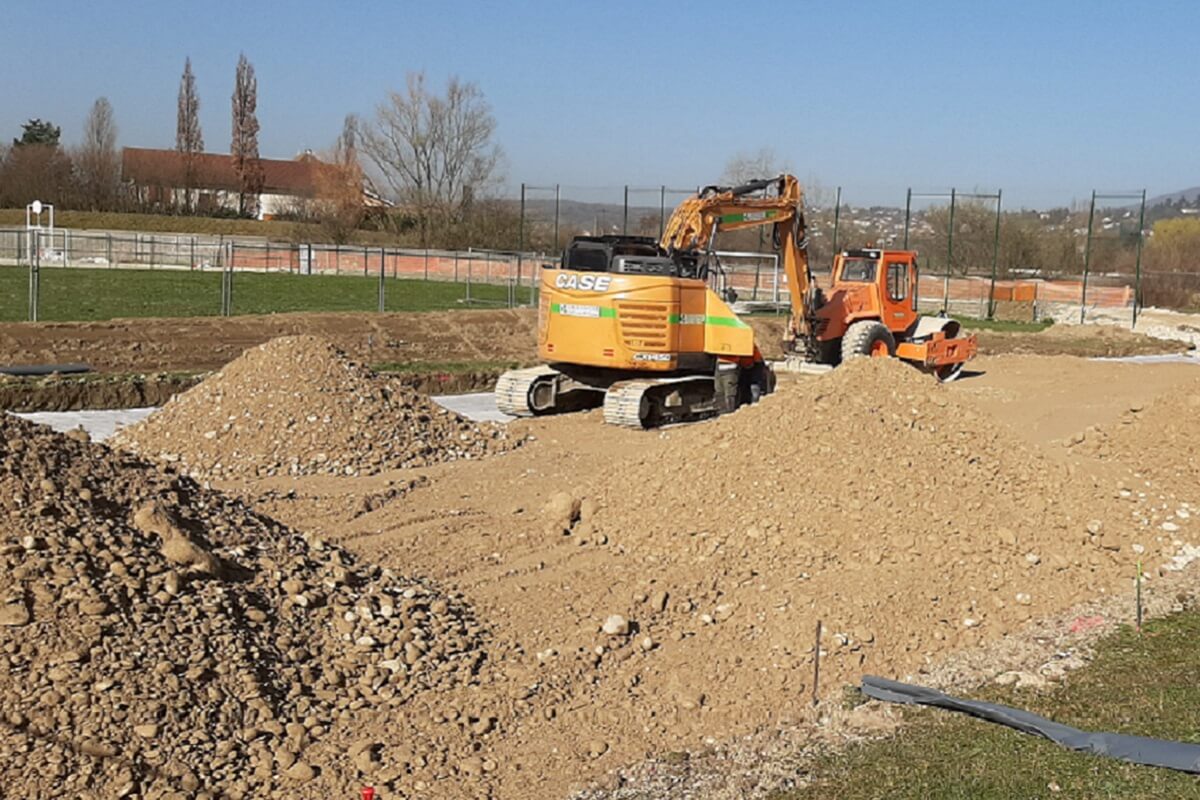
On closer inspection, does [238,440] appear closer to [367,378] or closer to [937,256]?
[367,378]

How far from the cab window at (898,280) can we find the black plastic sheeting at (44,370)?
11950 mm

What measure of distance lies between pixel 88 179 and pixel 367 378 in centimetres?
6707

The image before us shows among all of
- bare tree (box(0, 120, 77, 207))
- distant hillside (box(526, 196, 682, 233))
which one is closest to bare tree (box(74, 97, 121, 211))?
bare tree (box(0, 120, 77, 207))

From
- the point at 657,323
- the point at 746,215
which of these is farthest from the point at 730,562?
the point at 746,215

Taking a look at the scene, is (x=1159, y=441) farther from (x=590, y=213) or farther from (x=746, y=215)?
(x=590, y=213)

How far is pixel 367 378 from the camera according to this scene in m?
13.4

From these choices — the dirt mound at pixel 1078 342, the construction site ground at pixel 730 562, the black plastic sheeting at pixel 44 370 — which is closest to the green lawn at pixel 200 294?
the black plastic sheeting at pixel 44 370

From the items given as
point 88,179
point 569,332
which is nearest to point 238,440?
point 569,332

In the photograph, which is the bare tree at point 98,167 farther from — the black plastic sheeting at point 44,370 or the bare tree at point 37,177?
the black plastic sheeting at point 44,370

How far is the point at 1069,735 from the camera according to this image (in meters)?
6.09

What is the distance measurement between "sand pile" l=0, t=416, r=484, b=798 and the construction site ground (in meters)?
0.17

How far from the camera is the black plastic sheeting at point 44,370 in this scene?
17141mm

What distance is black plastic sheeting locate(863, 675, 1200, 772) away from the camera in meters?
5.87

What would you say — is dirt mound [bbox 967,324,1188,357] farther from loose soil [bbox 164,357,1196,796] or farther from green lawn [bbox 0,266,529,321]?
loose soil [bbox 164,357,1196,796]
